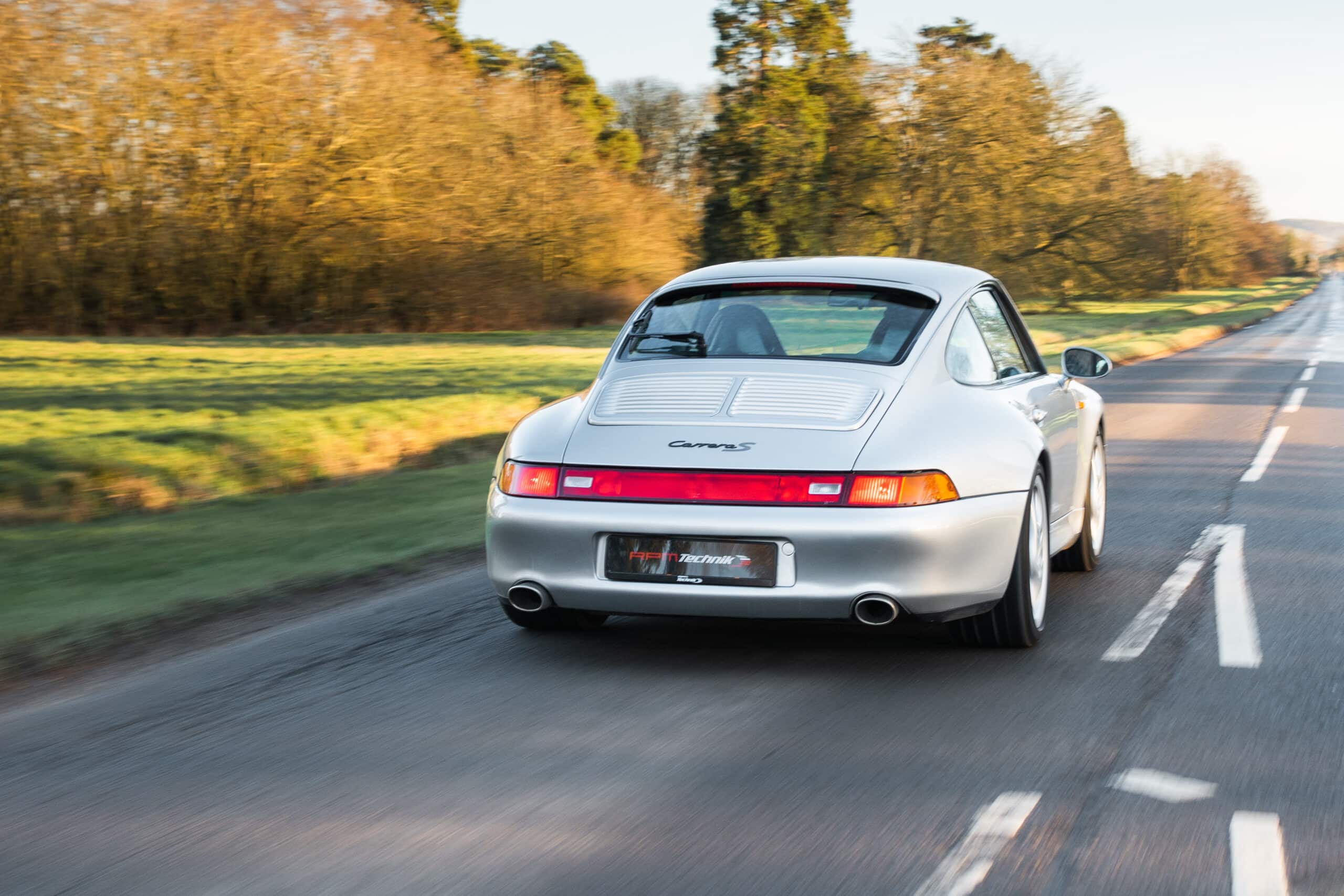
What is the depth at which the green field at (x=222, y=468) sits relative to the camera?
729 centimetres

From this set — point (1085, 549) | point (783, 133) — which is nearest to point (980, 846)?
point (1085, 549)

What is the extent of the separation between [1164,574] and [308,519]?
5308 mm

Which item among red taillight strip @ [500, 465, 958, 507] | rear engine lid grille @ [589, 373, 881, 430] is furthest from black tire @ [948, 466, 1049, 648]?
rear engine lid grille @ [589, 373, 881, 430]

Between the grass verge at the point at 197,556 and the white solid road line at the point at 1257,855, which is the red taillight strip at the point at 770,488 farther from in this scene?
the grass verge at the point at 197,556

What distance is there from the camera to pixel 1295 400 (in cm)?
1853

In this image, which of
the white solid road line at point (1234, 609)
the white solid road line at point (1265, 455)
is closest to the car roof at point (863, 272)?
the white solid road line at point (1234, 609)

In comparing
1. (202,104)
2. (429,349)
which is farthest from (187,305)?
(429,349)

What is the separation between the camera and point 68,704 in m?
4.95

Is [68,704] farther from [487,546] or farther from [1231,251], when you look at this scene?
Result: [1231,251]

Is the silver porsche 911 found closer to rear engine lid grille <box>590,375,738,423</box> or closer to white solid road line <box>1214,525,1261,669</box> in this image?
rear engine lid grille <box>590,375,738,423</box>

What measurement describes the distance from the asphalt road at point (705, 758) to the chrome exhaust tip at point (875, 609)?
0.94 ft

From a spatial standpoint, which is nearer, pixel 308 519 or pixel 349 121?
pixel 308 519

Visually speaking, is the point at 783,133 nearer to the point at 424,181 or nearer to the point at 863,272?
the point at 424,181

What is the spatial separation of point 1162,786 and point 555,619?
265 centimetres
